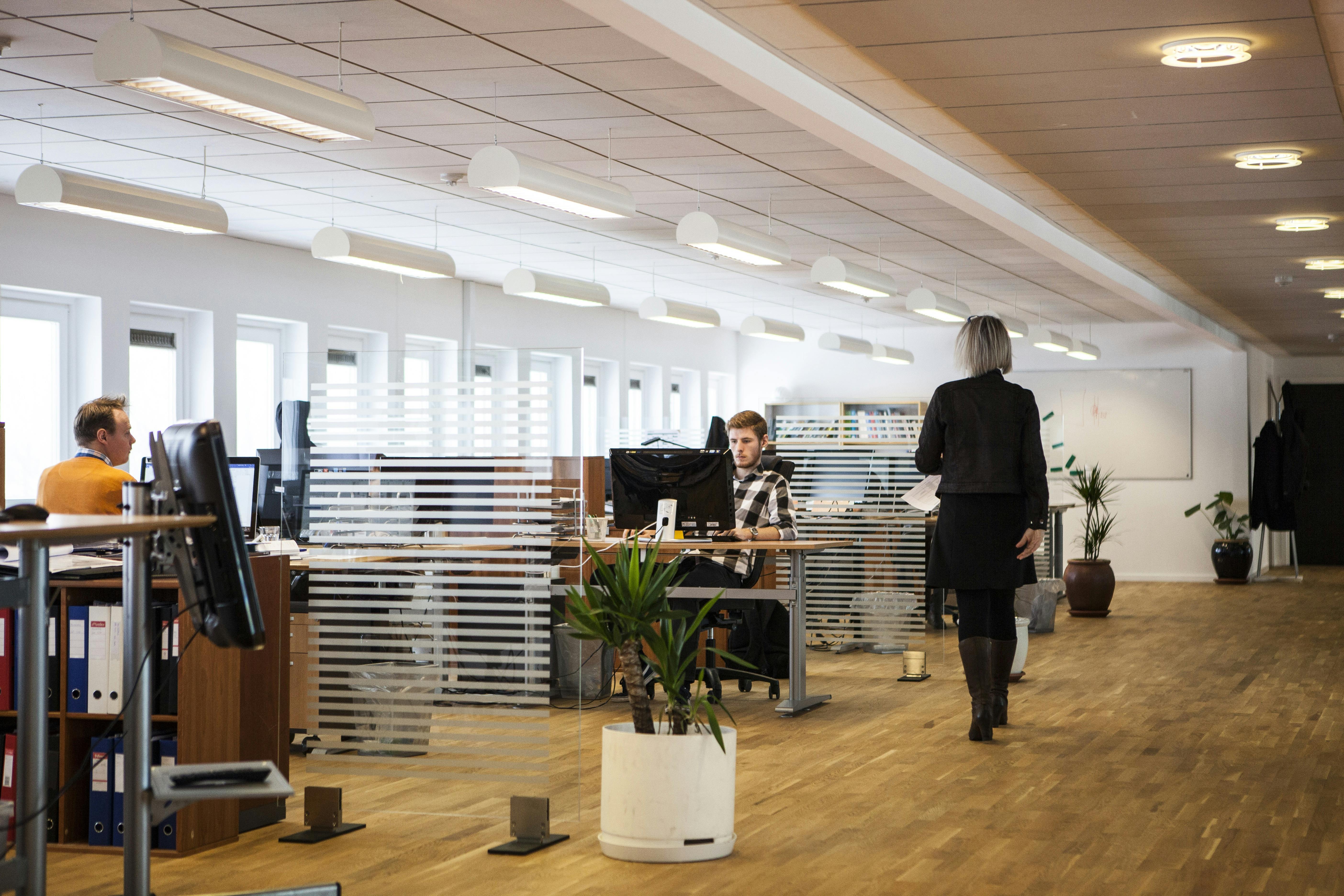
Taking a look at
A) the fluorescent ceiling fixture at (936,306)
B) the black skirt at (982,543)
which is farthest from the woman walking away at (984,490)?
the fluorescent ceiling fixture at (936,306)

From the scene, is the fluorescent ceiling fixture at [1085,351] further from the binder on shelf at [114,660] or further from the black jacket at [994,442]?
the binder on shelf at [114,660]

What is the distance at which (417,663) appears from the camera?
4113 millimetres

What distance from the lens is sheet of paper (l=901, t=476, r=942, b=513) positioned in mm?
5547

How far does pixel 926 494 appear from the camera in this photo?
558 cm

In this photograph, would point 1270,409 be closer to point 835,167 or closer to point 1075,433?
point 1075,433

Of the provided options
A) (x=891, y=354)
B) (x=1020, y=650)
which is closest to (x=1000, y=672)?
(x=1020, y=650)

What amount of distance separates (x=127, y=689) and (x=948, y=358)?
13.2 metres

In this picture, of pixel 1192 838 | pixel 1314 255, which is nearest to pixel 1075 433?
pixel 1314 255

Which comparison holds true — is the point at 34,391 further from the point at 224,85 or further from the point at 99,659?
the point at 99,659

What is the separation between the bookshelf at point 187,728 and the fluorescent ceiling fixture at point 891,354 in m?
10.0

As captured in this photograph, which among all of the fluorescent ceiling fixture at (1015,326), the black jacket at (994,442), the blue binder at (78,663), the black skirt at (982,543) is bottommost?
the blue binder at (78,663)

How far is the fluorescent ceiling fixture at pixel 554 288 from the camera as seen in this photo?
8641 millimetres

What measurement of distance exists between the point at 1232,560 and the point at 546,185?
1083 centimetres

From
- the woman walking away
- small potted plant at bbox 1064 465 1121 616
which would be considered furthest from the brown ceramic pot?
the woman walking away
